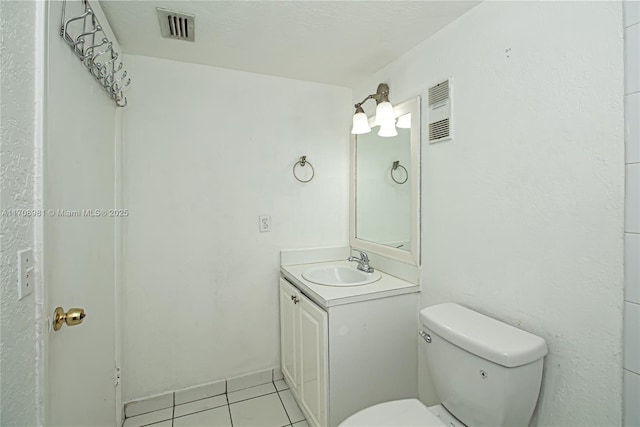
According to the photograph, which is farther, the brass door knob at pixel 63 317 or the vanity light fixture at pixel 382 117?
the vanity light fixture at pixel 382 117

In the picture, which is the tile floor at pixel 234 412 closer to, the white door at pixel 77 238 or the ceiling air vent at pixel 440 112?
the white door at pixel 77 238

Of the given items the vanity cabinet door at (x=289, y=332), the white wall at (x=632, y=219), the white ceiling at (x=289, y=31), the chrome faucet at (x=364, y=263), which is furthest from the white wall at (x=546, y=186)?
the vanity cabinet door at (x=289, y=332)

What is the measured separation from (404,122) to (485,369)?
1329 millimetres

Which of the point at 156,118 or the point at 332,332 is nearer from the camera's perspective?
the point at 332,332

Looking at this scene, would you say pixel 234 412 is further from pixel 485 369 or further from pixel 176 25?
pixel 176 25

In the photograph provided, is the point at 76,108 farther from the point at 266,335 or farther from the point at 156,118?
the point at 266,335

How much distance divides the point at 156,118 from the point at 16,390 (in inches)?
60.0

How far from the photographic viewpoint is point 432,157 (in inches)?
63.6

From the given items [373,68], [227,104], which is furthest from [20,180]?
[373,68]

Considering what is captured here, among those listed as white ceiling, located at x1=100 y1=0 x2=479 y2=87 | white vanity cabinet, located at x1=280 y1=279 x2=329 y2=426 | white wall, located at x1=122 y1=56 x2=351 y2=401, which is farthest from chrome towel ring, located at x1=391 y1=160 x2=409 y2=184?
white vanity cabinet, located at x1=280 y1=279 x2=329 y2=426

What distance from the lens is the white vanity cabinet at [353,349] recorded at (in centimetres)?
149

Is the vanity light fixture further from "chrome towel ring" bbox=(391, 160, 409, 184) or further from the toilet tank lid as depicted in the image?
the toilet tank lid

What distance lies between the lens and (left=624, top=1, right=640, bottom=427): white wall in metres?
0.88

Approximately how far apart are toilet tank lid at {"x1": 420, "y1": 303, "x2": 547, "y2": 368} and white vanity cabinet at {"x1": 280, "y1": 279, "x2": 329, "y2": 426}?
1.77ft
